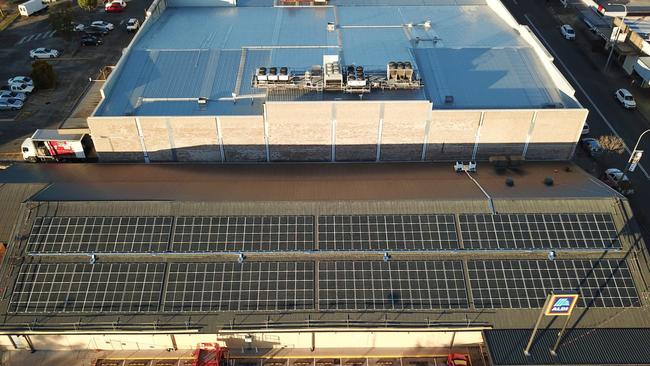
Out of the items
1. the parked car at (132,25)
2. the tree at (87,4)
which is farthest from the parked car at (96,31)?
the tree at (87,4)

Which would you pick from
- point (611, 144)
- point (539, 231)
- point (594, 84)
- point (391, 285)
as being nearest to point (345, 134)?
point (391, 285)

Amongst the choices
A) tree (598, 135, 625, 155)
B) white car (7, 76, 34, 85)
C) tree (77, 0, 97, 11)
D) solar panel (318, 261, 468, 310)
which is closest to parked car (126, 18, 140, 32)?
tree (77, 0, 97, 11)

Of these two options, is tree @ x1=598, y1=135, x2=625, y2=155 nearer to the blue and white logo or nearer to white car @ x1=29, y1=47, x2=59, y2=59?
the blue and white logo

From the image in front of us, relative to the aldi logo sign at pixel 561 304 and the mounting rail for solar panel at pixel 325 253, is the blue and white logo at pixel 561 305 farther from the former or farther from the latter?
the mounting rail for solar panel at pixel 325 253

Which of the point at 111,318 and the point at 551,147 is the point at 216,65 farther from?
the point at 551,147

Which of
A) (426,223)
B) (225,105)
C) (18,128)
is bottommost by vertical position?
(18,128)

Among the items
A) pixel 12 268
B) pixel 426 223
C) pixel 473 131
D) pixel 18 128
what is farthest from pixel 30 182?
pixel 473 131
